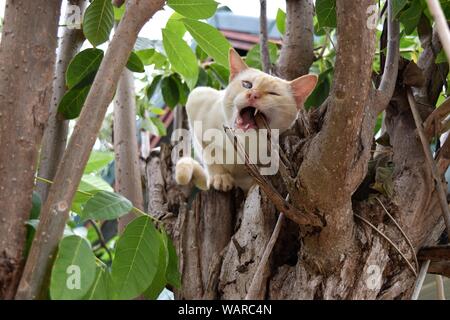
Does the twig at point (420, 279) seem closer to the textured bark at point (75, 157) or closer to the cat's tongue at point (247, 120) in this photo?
the cat's tongue at point (247, 120)

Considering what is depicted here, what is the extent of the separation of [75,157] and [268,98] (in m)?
0.95

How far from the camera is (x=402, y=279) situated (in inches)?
58.0

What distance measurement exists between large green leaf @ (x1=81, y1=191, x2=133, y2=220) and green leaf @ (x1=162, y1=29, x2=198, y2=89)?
0.66 metres

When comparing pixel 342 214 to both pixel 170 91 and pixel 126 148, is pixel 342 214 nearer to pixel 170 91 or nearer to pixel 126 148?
pixel 126 148

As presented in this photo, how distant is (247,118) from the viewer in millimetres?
1874

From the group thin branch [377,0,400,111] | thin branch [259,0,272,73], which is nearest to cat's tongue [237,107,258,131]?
thin branch [259,0,272,73]

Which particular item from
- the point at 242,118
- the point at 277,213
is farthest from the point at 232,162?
the point at 277,213

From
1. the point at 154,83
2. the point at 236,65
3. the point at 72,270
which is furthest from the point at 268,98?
the point at 72,270

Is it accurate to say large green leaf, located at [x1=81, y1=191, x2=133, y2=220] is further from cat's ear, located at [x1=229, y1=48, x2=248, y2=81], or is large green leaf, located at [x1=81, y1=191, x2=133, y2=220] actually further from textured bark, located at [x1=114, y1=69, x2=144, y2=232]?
cat's ear, located at [x1=229, y1=48, x2=248, y2=81]

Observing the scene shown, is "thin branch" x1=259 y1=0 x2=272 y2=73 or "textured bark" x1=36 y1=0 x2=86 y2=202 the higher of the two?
"thin branch" x1=259 y1=0 x2=272 y2=73

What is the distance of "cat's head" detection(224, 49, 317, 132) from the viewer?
188 cm

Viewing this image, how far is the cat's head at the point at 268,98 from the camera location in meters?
1.88

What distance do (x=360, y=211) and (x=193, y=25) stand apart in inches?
29.8
